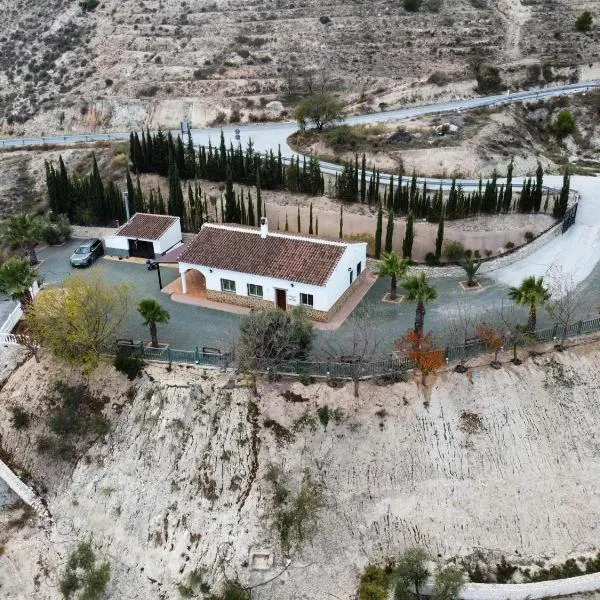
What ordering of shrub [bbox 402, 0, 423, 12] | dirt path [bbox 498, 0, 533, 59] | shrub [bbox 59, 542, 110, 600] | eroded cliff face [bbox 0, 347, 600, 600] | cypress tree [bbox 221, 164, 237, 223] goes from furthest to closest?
shrub [bbox 402, 0, 423, 12] → dirt path [bbox 498, 0, 533, 59] → cypress tree [bbox 221, 164, 237, 223] → eroded cliff face [bbox 0, 347, 600, 600] → shrub [bbox 59, 542, 110, 600]

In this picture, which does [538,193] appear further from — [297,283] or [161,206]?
[161,206]

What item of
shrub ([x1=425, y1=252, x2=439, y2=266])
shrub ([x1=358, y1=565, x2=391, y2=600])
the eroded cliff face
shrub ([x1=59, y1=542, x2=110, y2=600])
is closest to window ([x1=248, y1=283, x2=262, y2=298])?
the eroded cliff face

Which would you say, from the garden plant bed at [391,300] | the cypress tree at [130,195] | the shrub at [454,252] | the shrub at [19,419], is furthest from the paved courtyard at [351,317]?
the cypress tree at [130,195]

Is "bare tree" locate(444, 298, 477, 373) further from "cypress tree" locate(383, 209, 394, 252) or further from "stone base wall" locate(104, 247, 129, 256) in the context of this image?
"stone base wall" locate(104, 247, 129, 256)

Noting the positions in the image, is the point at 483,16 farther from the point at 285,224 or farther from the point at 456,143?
the point at 285,224

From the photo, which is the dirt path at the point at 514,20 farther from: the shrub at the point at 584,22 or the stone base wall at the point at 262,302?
the stone base wall at the point at 262,302

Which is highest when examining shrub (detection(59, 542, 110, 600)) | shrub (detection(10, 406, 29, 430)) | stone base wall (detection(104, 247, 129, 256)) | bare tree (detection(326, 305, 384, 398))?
bare tree (detection(326, 305, 384, 398))
